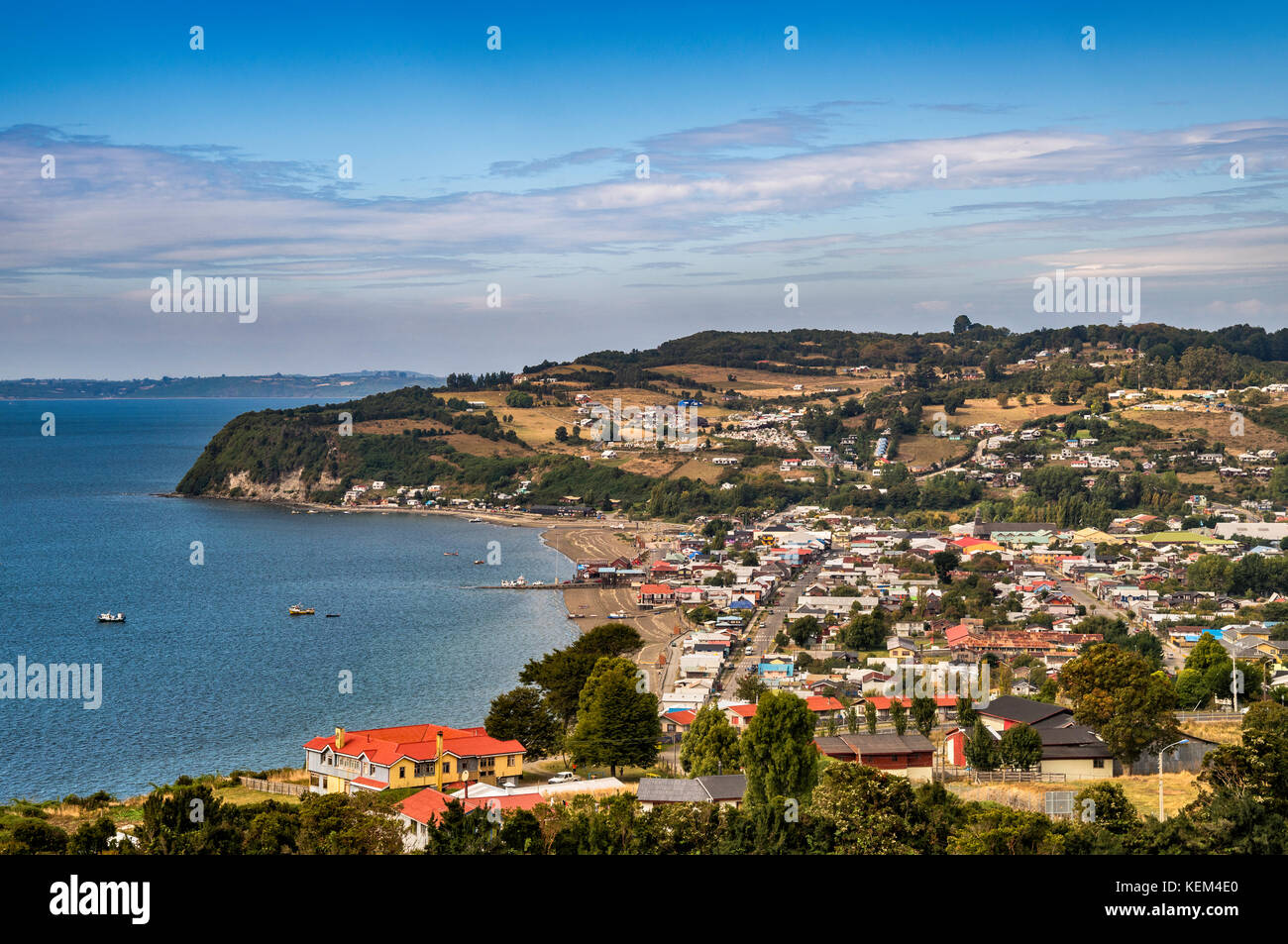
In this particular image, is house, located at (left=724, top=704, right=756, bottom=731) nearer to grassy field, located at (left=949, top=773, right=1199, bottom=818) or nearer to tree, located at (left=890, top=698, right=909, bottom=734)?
tree, located at (left=890, top=698, right=909, bottom=734)

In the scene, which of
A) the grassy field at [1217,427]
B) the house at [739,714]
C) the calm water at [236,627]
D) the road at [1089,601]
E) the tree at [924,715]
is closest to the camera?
the tree at [924,715]

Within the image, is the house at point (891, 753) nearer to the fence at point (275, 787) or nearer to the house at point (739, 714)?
the house at point (739, 714)

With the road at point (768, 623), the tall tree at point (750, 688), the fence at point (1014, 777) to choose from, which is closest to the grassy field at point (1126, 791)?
the fence at point (1014, 777)

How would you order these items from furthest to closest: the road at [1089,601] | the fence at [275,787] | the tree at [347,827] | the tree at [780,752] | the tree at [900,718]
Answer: the road at [1089,601], the tree at [900,718], the fence at [275,787], the tree at [780,752], the tree at [347,827]

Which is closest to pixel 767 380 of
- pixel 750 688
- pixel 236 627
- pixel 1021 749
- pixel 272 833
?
pixel 236 627

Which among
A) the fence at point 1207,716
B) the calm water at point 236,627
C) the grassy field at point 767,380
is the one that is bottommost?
the calm water at point 236,627

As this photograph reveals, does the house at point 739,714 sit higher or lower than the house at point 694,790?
lower
